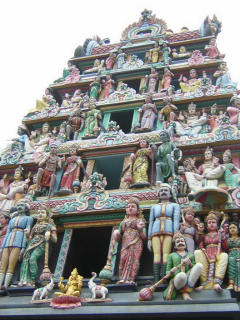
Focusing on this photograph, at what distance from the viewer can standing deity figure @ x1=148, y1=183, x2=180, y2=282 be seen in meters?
9.50

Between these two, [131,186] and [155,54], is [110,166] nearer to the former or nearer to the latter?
[131,186]

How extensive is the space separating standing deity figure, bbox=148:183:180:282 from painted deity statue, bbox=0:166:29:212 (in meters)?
4.52

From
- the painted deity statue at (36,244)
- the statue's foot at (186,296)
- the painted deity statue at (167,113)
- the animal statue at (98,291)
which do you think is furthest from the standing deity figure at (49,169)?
the statue's foot at (186,296)

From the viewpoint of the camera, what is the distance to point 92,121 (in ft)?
49.2

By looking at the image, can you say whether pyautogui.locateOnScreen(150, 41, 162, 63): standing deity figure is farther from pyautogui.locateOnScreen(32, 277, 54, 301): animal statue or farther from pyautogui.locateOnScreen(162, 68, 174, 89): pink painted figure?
pyautogui.locateOnScreen(32, 277, 54, 301): animal statue

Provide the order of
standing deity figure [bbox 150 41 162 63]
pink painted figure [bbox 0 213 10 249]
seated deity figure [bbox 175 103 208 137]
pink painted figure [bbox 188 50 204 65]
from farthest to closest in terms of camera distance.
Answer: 1. standing deity figure [bbox 150 41 162 63]
2. pink painted figure [bbox 188 50 204 65]
3. seated deity figure [bbox 175 103 208 137]
4. pink painted figure [bbox 0 213 10 249]

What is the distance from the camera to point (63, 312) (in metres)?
8.85

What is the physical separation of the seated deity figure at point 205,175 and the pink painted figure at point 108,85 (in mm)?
5542

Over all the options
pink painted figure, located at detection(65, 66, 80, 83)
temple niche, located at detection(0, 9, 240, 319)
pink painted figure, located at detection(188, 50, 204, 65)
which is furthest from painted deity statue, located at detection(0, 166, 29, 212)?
pink painted figure, located at detection(188, 50, 204, 65)

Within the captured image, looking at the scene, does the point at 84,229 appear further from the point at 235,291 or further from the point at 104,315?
the point at 235,291

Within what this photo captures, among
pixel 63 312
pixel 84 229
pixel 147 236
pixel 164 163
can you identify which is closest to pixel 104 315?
pixel 63 312

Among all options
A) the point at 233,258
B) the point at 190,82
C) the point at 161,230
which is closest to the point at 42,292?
the point at 161,230

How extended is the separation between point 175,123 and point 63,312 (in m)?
7.00

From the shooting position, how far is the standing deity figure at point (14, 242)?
10711 millimetres
